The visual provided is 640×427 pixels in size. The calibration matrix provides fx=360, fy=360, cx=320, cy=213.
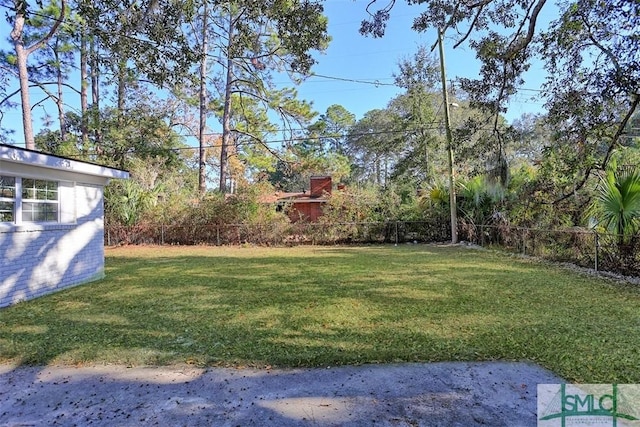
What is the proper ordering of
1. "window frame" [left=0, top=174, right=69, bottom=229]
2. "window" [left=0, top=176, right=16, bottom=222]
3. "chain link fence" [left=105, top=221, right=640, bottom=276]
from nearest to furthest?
"window" [left=0, top=176, right=16, bottom=222] < "window frame" [left=0, top=174, right=69, bottom=229] < "chain link fence" [left=105, top=221, right=640, bottom=276]

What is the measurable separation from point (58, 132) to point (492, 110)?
2183 cm

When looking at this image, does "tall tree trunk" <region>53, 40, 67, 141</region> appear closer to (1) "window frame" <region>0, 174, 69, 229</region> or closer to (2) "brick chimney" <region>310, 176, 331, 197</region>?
(2) "brick chimney" <region>310, 176, 331, 197</region>

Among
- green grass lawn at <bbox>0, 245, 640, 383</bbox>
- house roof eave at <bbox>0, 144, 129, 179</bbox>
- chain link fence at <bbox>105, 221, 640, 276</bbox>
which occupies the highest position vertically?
house roof eave at <bbox>0, 144, 129, 179</bbox>

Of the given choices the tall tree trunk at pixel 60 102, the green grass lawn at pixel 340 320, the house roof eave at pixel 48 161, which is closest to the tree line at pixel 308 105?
the tall tree trunk at pixel 60 102

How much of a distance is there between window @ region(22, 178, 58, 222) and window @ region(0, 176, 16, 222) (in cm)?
18

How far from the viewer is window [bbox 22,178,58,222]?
6035 millimetres

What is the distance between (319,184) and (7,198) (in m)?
20.0

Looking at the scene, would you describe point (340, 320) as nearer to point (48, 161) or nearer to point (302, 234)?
point (48, 161)

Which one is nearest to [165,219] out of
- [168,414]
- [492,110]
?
[492,110]

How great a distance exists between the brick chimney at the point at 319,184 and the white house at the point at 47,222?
1741 centimetres

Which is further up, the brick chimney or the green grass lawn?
the brick chimney

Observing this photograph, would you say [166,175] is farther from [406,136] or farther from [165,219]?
[406,136]

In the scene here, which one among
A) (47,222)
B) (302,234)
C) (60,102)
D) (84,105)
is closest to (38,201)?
(47,222)

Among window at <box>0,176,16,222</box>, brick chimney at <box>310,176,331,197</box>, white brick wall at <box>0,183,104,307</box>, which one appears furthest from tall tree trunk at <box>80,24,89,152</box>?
window at <box>0,176,16,222</box>
